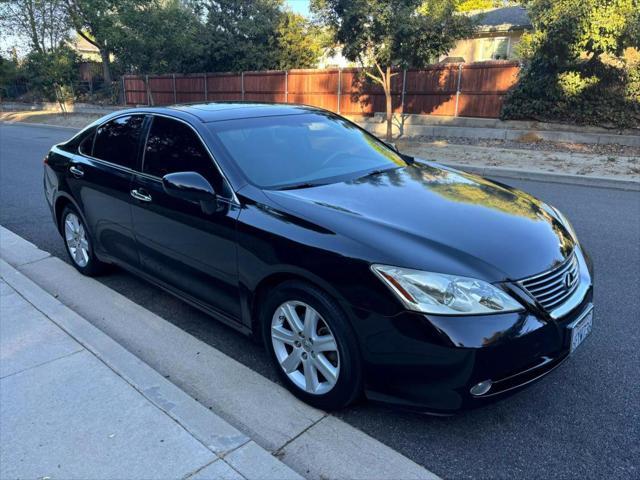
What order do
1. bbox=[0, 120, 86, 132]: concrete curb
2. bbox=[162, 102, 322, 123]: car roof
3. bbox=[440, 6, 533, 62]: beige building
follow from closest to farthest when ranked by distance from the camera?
bbox=[162, 102, 322, 123]: car roof < bbox=[0, 120, 86, 132]: concrete curb < bbox=[440, 6, 533, 62]: beige building

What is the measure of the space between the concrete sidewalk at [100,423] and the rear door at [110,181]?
0.92m

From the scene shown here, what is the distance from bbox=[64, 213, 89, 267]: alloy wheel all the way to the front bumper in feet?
10.9

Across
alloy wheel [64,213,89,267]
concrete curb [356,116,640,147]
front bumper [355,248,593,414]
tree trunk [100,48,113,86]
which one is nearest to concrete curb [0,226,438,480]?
front bumper [355,248,593,414]

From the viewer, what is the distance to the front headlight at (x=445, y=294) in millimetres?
2332

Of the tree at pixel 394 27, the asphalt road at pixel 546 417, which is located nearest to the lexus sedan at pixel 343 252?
the asphalt road at pixel 546 417

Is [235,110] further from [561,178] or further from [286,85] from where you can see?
[286,85]

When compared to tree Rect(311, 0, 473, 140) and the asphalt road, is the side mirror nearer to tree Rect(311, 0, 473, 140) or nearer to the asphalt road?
the asphalt road

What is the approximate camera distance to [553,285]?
8.59 ft

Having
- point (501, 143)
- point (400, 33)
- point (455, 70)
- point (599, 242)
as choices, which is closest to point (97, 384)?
point (599, 242)

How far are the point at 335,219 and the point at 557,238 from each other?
1311 mm

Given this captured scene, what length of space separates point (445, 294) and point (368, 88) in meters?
18.4

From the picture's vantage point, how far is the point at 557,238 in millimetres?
2971

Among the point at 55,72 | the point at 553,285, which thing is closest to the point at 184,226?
the point at 553,285

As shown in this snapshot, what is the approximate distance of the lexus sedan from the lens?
2.37m
